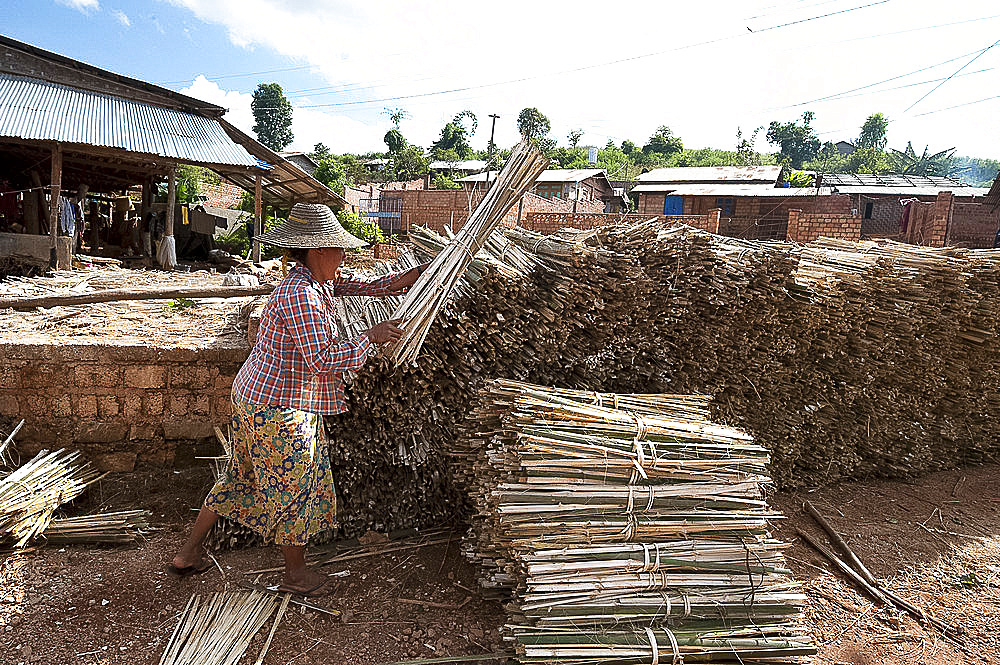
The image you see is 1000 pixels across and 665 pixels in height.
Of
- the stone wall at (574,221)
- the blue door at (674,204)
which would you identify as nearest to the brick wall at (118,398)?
the stone wall at (574,221)

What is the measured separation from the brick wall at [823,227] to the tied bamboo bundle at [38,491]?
11.9 metres

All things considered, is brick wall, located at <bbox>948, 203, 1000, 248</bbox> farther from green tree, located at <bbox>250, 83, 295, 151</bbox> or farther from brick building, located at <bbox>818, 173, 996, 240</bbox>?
green tree, located at <bbox>250, 83, 295, 151</bbox>

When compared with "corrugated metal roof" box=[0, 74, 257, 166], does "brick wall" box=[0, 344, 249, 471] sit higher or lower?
lower

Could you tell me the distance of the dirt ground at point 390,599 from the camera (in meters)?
2.73

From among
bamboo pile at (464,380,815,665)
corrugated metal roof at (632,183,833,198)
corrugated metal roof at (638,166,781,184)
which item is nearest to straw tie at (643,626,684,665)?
bamboo pile at (464,380,815,665)

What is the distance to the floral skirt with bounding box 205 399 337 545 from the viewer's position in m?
2.82

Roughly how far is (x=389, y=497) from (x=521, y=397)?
1.14 metres

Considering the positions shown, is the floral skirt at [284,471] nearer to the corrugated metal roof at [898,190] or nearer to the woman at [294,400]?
the woman at [294,400]

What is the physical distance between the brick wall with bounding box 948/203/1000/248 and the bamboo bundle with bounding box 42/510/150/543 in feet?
60.9

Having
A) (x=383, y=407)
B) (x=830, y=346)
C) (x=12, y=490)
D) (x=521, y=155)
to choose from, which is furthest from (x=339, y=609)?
(x=830, y=346)

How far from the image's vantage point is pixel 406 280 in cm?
338

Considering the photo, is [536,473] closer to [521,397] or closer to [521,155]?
[521,397]

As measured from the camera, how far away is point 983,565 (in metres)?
3.69

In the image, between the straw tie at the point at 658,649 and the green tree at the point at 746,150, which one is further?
the green tree at the point at 746,150
